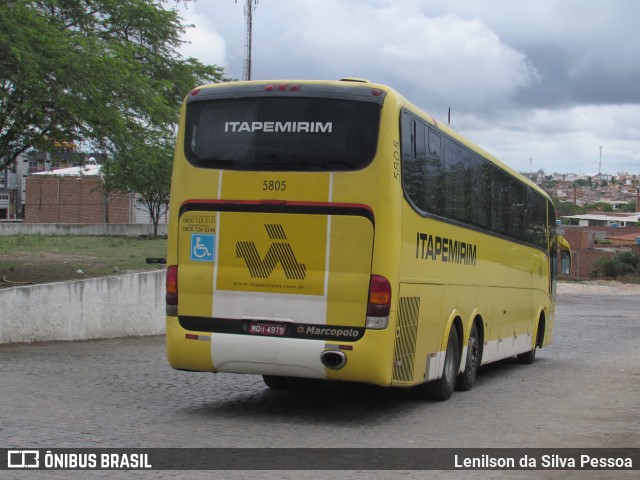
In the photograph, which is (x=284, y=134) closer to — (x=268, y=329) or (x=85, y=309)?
(x=268, y=329)

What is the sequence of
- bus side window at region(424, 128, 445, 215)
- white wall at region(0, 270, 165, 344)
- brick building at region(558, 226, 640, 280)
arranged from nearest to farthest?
1. bus side window at region(424, 128, 445, 215)
2. white wall at region(0, 270, 165, 344)
3. brick building at region(558, 226, 640, 280)

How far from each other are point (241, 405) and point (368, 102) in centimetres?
403

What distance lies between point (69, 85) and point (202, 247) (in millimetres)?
10403

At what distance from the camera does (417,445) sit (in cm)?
900

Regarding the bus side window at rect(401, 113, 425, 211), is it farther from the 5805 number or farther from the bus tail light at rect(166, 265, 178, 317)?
the bus tail light at rect(166, 265, 178, 317)

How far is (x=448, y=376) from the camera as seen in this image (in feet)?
41.2

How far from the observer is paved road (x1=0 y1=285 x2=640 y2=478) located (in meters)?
9.02

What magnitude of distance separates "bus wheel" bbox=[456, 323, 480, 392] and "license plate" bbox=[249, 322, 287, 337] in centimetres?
425

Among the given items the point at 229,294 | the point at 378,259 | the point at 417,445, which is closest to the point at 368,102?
Answer: the point at 378,259

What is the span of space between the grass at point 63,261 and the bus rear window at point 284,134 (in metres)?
11.8

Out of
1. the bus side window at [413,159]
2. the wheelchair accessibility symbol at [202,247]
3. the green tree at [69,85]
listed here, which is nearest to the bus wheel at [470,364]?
the bus side window at [413,159]

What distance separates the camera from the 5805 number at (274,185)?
34.1ft

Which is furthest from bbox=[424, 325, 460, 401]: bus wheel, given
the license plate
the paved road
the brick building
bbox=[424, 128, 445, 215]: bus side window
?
the brick building

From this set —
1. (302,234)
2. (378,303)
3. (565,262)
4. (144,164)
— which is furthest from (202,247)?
(565,262)
